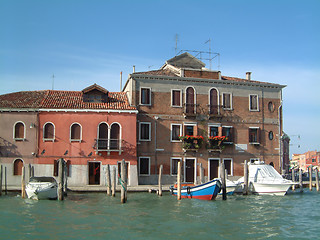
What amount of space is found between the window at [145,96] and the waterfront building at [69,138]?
1.70m

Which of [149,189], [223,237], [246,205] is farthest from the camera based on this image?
[149,189]

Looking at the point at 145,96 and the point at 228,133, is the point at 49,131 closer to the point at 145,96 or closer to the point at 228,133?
the point at 145,96

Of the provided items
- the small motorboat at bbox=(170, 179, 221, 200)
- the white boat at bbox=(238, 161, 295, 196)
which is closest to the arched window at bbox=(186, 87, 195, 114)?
the white boat at bbox=(238, 161, 295, 196)

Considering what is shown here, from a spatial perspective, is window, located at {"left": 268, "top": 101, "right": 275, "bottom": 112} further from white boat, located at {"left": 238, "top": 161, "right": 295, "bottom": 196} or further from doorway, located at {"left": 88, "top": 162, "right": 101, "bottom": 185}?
doorway, located at {"left": 88, "top": 162, "right": 101, "bottom": 185}

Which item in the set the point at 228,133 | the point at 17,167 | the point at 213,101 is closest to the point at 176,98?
the point at 213,101

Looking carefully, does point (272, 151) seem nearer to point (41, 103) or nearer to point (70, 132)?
point (70, 132)

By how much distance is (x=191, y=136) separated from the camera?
2881 cm

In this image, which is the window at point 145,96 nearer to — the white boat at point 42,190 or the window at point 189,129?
the window at point 189,129

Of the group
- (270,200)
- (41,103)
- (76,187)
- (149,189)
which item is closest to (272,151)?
(270,200)

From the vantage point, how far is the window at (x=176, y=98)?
2958 cm

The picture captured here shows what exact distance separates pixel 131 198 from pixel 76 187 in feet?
15.2

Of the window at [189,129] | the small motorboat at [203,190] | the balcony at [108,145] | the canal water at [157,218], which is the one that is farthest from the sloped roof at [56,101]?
the small motorboat at [203,190]

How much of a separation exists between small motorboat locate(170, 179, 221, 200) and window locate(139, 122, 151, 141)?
21.5 ft

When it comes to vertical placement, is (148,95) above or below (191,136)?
above
